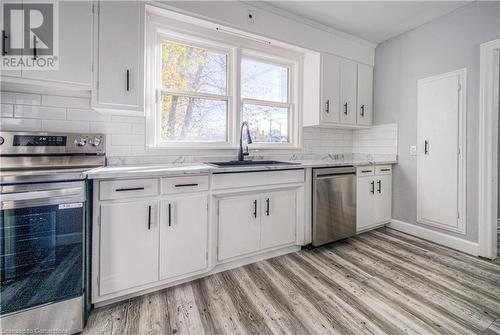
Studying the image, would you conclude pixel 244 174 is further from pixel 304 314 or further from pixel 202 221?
pixel 304 314

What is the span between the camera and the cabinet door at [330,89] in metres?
3.07

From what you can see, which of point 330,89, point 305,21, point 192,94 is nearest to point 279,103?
point 330,89

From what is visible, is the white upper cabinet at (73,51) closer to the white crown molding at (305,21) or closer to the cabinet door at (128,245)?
the cabinet door at (128,245)

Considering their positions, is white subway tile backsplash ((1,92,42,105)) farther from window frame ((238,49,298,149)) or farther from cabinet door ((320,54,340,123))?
cabinet door ((320,54,340,123))

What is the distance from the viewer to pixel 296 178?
2.45 meters

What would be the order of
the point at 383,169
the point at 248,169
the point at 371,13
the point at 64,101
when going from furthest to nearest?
1. the point at 383,169
2. the point at 371,13
3. the point at 248,169
4. the point at 64,101

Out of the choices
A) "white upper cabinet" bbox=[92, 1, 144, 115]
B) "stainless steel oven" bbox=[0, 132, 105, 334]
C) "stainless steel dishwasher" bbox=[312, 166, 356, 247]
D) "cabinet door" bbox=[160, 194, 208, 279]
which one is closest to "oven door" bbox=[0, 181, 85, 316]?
"stainless steel oven" bbox=[0, 132, 105, 334]

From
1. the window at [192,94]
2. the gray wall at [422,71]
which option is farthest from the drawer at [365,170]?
the window at [192,94]

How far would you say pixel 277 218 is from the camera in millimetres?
2361

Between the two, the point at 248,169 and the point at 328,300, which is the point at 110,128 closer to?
the point at 248,169

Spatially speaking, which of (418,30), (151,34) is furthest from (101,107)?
(418,30)

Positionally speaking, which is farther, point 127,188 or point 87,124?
point 87,124

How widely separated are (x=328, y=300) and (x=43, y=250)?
1906 millimetres

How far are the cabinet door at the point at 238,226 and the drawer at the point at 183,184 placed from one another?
0.84 feet
